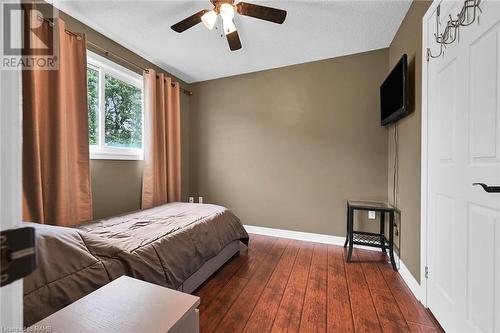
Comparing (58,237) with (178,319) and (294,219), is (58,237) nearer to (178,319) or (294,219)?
(178,319)

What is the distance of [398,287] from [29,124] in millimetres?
3404

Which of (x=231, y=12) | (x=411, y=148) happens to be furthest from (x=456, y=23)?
(x=231, y=12)

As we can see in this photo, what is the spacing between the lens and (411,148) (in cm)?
194

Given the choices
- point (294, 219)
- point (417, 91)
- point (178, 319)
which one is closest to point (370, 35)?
point (417, 91)

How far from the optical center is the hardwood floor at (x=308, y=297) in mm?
1453

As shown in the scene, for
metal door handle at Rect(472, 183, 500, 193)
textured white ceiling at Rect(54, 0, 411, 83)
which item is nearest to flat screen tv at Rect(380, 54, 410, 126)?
textured white ceiling at Rect(54, 0, 411, 83)

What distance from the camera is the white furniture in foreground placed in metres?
0.65

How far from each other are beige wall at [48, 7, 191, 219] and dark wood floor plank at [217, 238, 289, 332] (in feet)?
5.98

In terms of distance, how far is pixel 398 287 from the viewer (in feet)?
6.20

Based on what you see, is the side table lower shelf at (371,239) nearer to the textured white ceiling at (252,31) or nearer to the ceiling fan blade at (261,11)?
the textured white ceiling at (252,31)

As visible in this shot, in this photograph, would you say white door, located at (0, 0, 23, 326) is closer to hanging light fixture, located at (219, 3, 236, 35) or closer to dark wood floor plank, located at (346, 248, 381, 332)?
hanging light fixture, located at (219, 3, 236, 35)

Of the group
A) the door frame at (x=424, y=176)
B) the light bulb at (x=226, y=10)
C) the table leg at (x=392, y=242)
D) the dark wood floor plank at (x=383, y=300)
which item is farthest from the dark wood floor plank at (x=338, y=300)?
the light bulb at (x=226, y=10)

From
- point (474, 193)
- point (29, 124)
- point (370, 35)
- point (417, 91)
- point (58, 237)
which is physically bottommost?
point (58, 237)

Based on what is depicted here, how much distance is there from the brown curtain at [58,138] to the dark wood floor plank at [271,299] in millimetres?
1814
